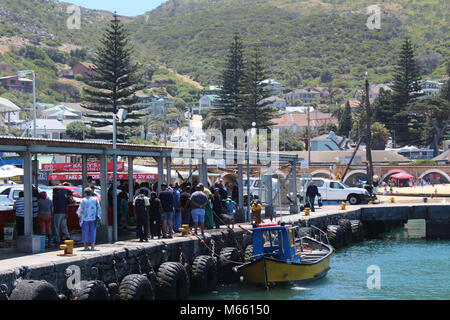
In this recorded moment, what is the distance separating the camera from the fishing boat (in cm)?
1683

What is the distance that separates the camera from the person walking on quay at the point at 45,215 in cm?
1490

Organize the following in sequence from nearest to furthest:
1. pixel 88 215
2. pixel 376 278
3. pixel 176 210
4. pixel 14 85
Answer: pixel 88 215 < pixel 176 210 < pixel 376 278 < pixel 14 85

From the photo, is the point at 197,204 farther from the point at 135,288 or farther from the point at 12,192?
the point at 12,192

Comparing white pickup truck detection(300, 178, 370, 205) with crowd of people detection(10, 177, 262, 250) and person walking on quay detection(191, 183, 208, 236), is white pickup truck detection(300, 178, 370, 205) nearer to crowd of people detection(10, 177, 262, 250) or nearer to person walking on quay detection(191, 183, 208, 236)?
crowd of people detection(10, 177, 262, 250)

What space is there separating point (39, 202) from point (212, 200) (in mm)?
6466

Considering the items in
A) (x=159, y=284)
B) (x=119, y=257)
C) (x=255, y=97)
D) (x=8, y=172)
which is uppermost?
(x=255, y=97)

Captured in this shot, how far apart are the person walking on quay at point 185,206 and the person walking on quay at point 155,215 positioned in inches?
64.2

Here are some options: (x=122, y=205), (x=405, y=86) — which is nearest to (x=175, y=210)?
(x=122, y=205)

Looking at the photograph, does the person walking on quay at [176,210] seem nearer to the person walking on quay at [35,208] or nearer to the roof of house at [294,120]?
the person walking on quay at [35,208]

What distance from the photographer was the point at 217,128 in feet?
315

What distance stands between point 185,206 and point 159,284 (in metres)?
3.94

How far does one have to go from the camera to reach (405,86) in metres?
93.2

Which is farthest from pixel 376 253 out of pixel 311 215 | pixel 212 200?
pixel 212 200

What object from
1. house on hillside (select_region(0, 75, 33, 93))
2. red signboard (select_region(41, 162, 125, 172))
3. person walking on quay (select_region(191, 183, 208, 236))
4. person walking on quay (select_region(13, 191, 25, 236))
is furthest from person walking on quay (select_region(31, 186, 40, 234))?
house on hillside (select_region(0, 75, 33, 93))
